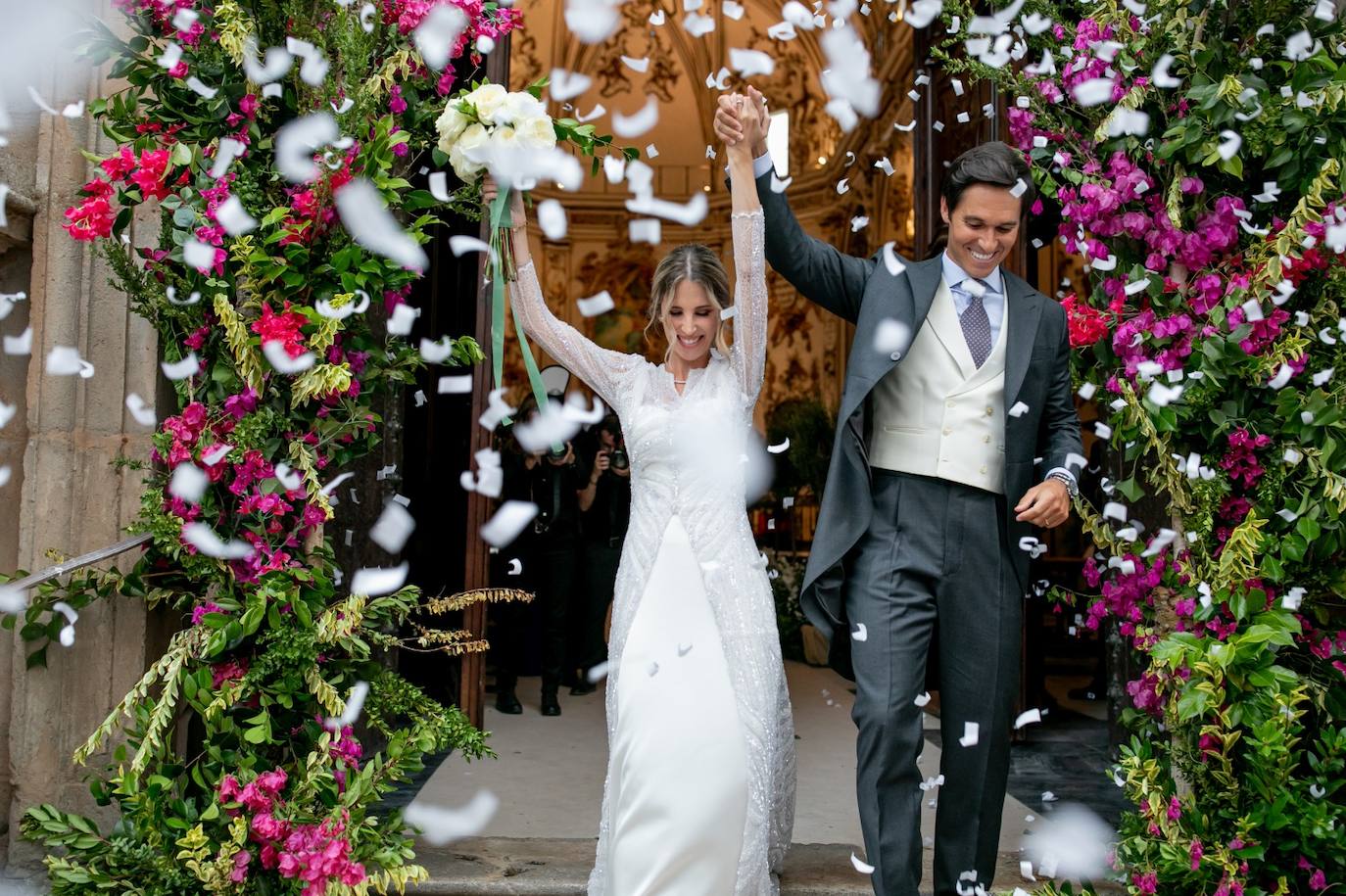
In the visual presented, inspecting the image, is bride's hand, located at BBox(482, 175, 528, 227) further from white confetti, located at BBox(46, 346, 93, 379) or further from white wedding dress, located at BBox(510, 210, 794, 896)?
white confetti, located at BBox(46, 346, 93, 379)

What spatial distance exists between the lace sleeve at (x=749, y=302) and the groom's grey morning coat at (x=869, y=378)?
6cm

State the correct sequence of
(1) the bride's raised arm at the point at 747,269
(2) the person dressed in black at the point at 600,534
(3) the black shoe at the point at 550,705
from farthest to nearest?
(2) the person dressed in black at the point at 600,534
(3) the black shoe at the point at 550,705
(1) the bride's raised arm at the point at 747,269

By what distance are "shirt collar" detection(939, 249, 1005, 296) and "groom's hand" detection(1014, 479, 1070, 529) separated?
0.54 meters

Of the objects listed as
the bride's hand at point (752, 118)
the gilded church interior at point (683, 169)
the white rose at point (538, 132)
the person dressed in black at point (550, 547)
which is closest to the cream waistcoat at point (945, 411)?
the bride's hand at point (752, 118)

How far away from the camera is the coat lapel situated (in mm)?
2699

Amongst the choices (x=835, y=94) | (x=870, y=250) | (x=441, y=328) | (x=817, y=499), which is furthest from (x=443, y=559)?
(x=835, y=94)

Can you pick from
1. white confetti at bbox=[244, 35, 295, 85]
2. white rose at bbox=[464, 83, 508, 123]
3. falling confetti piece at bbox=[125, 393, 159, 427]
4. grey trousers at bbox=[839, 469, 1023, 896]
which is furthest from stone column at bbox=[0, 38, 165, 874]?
grey trousers at bbox=[839, 469, 1023, 896]

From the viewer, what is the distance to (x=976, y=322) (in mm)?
2773

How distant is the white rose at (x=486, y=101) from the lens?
2.69 metres

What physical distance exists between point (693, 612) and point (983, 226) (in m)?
1.20

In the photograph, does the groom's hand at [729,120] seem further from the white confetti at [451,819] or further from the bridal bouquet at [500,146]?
the white confetti at [451,819]

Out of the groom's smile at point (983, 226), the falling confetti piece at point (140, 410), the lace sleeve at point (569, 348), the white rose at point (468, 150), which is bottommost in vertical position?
the falling confetti piece at point (140, 410)

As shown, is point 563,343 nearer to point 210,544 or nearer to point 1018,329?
point 210,544

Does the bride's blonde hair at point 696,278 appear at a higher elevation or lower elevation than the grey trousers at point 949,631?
higher
